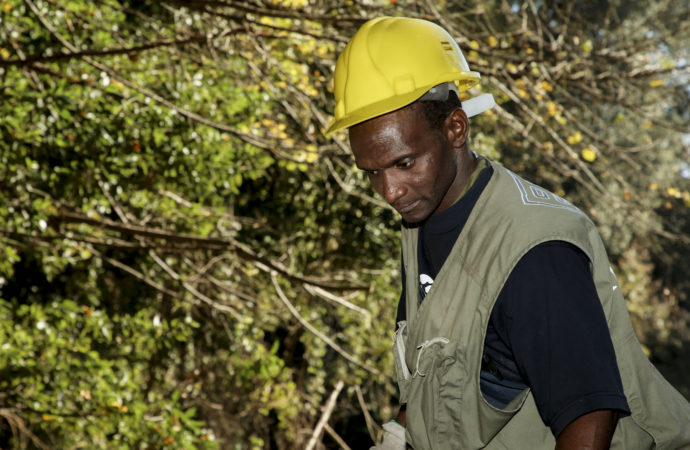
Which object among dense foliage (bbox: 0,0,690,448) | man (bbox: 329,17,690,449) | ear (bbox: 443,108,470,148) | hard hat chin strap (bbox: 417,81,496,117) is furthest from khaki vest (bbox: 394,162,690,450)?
dense foliage (bbox: 0,0,690,448)

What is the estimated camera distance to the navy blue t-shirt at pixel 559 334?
1.24m

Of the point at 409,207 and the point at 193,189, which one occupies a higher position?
the point at 409,207

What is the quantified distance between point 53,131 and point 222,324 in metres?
2.40

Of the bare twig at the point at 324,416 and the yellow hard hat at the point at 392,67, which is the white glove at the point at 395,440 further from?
the bare twig at the point at 324,416

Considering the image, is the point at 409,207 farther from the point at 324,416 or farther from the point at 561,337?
the point at 324,416

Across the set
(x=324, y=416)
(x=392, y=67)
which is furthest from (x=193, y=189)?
(x=392, y=67)

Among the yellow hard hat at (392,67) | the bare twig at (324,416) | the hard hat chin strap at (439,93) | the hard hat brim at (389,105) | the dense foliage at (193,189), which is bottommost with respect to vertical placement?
the bare twig at (324,416)

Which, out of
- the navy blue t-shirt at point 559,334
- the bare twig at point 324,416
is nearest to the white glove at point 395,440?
the navy blue t-shirt at point 559,334

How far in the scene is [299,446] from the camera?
24.7 feet

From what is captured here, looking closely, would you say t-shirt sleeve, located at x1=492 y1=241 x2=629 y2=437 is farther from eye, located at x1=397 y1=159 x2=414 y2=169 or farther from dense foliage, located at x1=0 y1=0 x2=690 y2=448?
dense foliage, located at x1=0 y1=0 x2=690 y2=448

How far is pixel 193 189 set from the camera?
530cm

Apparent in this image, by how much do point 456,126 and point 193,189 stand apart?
3.90 m

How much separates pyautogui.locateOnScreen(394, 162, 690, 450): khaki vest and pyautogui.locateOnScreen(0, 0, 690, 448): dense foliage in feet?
6.48

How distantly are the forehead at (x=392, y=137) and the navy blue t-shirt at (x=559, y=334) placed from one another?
38 cm
